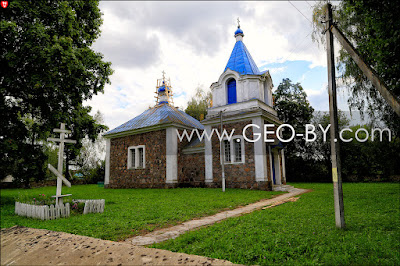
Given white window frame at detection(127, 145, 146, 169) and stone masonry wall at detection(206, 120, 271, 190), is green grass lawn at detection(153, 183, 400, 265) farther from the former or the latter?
white window frame at detection(127, 145, 146, 169)

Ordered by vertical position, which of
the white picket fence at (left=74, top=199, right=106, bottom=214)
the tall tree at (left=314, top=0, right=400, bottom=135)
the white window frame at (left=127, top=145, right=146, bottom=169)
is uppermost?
the tall tree at (left=314, top=0, right=400, bottom=135)

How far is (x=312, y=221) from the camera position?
19.5 feet

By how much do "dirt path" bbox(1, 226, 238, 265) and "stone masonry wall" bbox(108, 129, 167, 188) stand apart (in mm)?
13323

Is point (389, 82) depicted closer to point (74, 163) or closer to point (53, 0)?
point (53, 0)

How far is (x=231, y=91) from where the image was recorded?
55.4 ft

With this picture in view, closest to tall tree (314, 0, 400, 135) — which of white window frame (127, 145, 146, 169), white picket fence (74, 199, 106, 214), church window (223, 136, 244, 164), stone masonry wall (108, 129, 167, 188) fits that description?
church window (223, 136, 244, 164)

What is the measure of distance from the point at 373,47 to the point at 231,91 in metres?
9.44

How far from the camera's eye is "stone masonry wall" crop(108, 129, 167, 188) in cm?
1839

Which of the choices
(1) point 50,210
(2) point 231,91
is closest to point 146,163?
(2) point 231,91

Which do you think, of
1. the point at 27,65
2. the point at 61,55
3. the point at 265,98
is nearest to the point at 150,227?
the point at 61,55

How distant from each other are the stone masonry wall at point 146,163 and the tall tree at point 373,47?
12482 mm

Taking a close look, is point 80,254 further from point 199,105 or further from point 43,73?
point 199,105

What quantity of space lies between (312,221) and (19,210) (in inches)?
356

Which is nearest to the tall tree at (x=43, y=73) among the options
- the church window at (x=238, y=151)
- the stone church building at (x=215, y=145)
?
the stone church building at (x=215, y=145)
